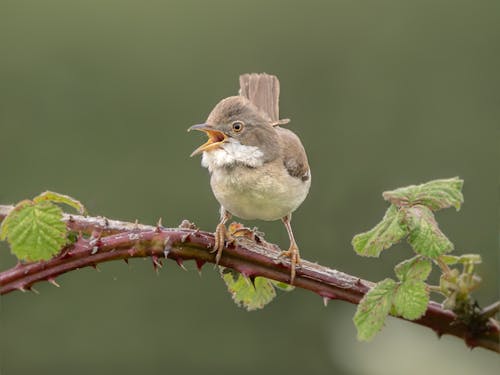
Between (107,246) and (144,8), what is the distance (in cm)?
1327

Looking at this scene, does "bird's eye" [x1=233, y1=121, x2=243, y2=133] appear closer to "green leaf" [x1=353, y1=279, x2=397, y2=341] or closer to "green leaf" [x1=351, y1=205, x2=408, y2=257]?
"green leaf" [x1=351, y1=205, x2=408, y2=257]

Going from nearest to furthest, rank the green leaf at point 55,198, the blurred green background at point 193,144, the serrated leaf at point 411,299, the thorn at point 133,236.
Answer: the serrated leaf at point 411,299 → the thorn at point 133,236 → the green leaf at point 55,198 → the blurred green background at point 193,144

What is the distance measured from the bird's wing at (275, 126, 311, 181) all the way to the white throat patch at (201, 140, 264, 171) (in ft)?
0.46

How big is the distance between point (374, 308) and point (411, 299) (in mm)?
85

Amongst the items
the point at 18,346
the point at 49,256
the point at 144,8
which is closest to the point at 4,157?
the point at 18,346

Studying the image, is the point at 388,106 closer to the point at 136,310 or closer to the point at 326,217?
the point at 326,217

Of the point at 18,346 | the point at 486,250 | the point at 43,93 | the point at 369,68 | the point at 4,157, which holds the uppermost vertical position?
the point at 369,68

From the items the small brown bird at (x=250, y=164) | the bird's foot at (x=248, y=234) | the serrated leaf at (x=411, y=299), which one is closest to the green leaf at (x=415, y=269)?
the serrated leaf at (x=411, y=299)

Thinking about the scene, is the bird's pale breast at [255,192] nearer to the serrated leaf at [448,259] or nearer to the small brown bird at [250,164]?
the small brown bird at [250,164]

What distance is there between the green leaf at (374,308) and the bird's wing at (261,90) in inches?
96.1

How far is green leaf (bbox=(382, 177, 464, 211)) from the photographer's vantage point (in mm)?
2090

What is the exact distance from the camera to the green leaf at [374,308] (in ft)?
6.44

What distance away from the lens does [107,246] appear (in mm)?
2045

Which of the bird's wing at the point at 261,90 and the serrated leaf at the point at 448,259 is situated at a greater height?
the bird's wing at the point at 261,90
